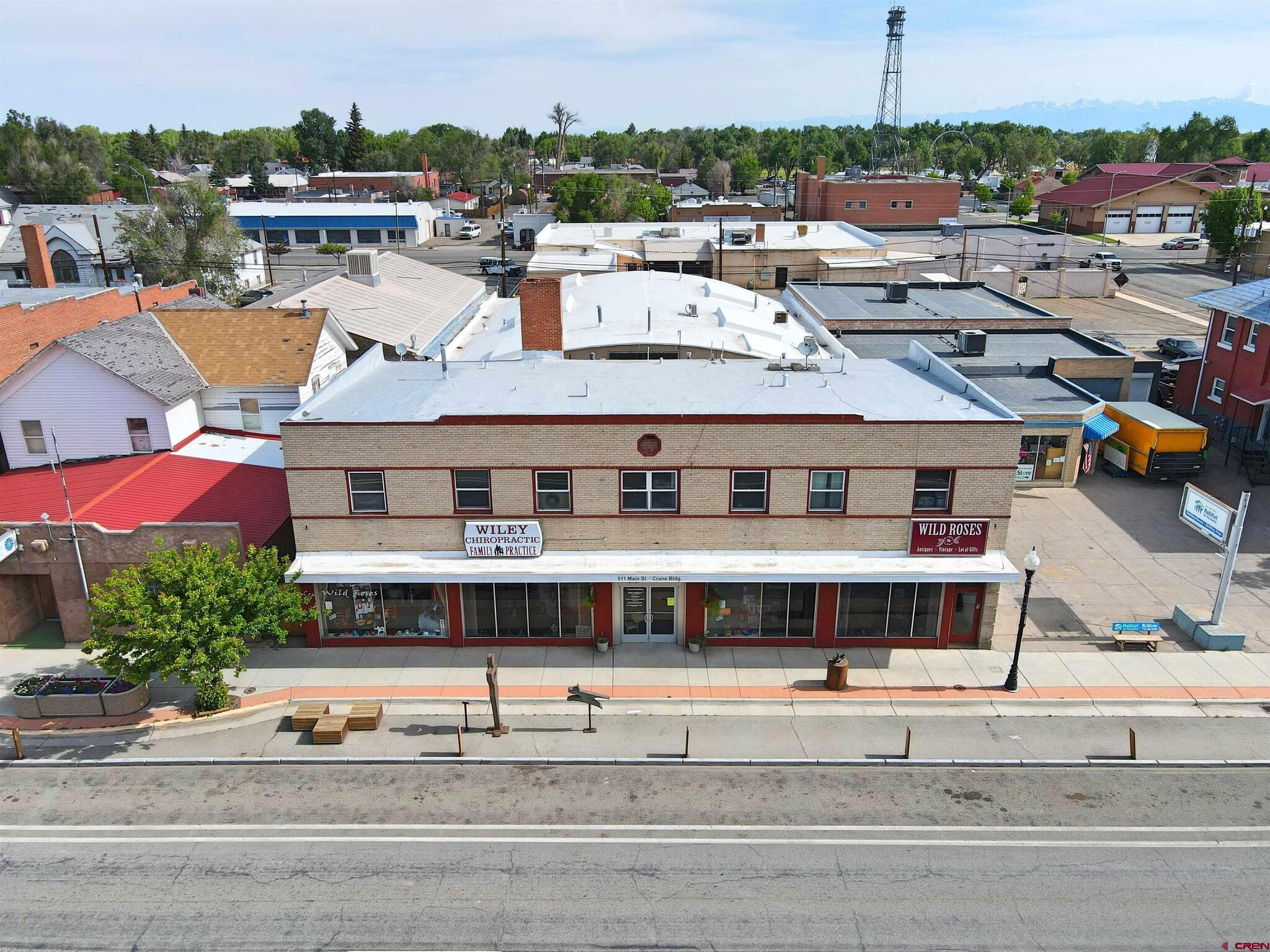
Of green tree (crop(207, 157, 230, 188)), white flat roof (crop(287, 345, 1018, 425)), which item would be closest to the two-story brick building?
white flat roof (crop(287, 345, 1018, 425))

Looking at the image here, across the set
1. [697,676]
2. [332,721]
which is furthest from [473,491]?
[697,676]

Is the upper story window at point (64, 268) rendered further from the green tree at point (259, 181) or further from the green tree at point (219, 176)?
the green tree at point (259, 181)

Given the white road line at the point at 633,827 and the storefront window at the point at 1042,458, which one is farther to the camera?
the storefront window at the point at 1042,458

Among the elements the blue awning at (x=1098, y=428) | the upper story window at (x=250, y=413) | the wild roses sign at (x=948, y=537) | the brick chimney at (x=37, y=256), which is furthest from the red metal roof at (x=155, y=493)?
the blue awning at (x=1098, y=428)

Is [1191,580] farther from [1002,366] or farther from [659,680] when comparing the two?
[659,680]

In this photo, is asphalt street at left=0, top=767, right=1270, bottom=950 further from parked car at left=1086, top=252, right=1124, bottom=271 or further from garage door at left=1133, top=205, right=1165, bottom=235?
garage door at left=1133, top=205, right=1165, bottom=235

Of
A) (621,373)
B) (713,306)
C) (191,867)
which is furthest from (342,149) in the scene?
(191,867)
